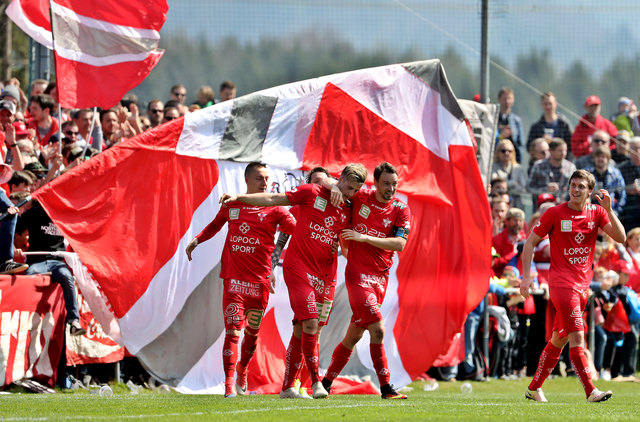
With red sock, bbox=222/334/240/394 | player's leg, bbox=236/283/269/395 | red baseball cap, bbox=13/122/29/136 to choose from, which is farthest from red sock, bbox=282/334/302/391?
red baseball cap, bbox=13/122/29/136

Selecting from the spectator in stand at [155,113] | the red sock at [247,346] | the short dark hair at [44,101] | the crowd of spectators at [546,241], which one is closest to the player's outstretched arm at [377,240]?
the red sock at [247,346]

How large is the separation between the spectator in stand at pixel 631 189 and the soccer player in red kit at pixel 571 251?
7.14 meters

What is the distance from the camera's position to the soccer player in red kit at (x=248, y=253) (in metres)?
10.3

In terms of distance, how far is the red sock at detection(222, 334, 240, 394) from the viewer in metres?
9.99

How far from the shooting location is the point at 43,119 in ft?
47.9

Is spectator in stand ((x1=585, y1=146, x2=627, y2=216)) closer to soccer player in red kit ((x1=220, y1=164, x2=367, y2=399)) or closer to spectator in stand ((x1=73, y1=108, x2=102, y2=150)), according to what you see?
spectator in stand ((x1=73, y1=108, x2=102, y2=150))

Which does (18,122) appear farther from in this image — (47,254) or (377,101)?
(377,101)

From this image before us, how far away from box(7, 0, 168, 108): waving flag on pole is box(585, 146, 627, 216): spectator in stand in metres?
7.54

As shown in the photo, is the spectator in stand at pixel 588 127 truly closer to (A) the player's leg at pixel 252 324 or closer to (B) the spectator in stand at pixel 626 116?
(B) the spectator in stand at pixel 626 116

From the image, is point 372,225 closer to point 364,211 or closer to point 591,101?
point 364,211

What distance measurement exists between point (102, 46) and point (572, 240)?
5751 mm

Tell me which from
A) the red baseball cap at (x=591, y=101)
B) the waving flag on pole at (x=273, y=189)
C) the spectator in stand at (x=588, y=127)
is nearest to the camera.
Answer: the waving flag on pole at (x=273, y=189)

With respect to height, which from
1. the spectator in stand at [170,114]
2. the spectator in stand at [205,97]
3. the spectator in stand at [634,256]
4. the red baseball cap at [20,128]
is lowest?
the spectator in stand at [634,256]

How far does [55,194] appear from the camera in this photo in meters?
11.0
